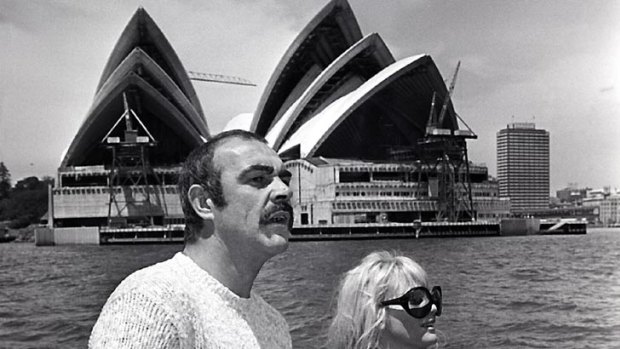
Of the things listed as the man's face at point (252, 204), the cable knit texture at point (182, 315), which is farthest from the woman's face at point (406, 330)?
the man's face at point (252, 204)

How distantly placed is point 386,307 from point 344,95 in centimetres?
6245

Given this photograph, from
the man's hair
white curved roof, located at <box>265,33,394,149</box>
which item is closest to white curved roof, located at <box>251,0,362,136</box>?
white curved roof, located at <box>265,33,394,149</box>

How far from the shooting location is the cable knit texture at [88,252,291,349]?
1941 millimetres

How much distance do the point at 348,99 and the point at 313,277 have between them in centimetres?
4073

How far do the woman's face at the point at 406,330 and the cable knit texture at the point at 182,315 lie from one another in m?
0.42

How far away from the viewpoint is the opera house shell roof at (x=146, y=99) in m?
59.7

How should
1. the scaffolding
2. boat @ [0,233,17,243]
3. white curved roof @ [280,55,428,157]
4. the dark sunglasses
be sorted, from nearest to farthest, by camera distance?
1. the dark sunglasses
2. the scaffolding
3. white curved roof @ [280,55,428,157]
4. boat @ [0,233,17,243]

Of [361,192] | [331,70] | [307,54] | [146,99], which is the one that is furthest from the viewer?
[307,54]

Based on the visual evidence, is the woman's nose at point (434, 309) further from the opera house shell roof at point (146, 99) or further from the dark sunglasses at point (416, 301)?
the opera house shell roof at point (146, 99)

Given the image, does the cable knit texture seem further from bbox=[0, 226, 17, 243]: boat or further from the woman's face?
bbox=[0, 226, 17, 243]: boat

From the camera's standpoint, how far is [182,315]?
2.07 m

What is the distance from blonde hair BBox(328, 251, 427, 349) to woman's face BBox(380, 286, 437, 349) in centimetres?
3

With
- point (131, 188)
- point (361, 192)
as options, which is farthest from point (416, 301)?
point (131, 188)

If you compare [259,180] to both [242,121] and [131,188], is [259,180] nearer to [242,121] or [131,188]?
[131,188]
